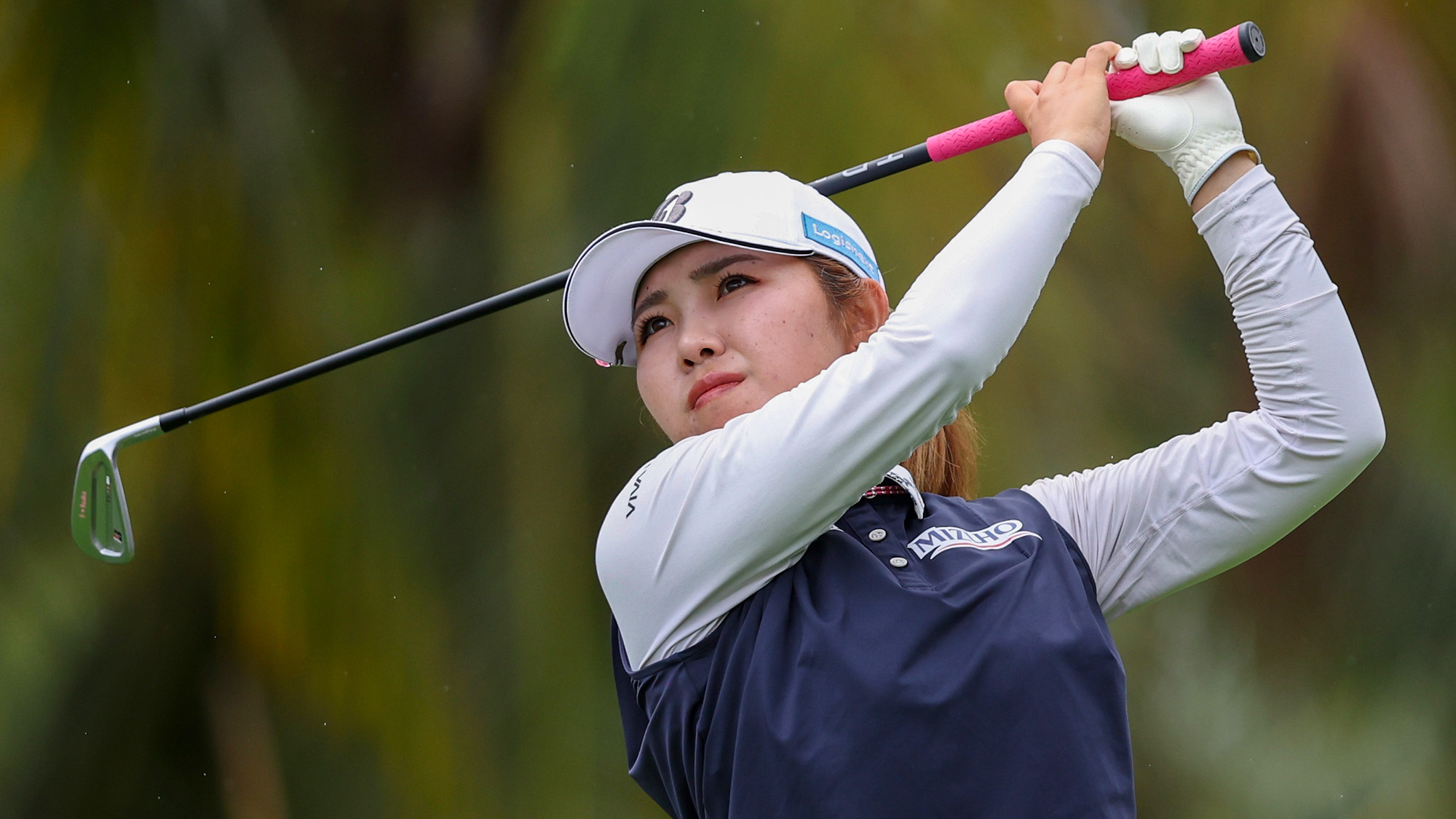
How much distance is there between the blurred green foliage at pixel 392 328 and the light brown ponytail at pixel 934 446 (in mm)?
850

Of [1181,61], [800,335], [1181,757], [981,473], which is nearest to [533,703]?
[981,473]

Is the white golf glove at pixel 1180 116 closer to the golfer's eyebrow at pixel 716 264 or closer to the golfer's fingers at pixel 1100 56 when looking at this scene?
the golfer's fingers at pixel 1100 56

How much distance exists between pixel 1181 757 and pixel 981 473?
0.55 meters

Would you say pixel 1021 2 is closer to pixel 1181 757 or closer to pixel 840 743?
pixel 1181 757

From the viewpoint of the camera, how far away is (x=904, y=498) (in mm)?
989

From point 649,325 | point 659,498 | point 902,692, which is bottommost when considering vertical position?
point 902,692

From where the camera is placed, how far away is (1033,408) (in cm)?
209

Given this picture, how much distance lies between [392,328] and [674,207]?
1307 mm

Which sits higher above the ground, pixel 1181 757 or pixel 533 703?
pixel 533 703

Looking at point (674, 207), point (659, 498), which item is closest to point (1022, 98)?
point (674, 207)

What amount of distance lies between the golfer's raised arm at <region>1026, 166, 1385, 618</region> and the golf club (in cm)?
11

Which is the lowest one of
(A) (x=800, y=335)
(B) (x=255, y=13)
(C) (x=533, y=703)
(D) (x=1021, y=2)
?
(C) (x=533, y=703)

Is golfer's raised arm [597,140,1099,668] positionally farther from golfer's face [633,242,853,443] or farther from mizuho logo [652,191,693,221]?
mizuho logo [652,191,693,221]

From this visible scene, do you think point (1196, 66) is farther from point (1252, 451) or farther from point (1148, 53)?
point (1252, 451)
